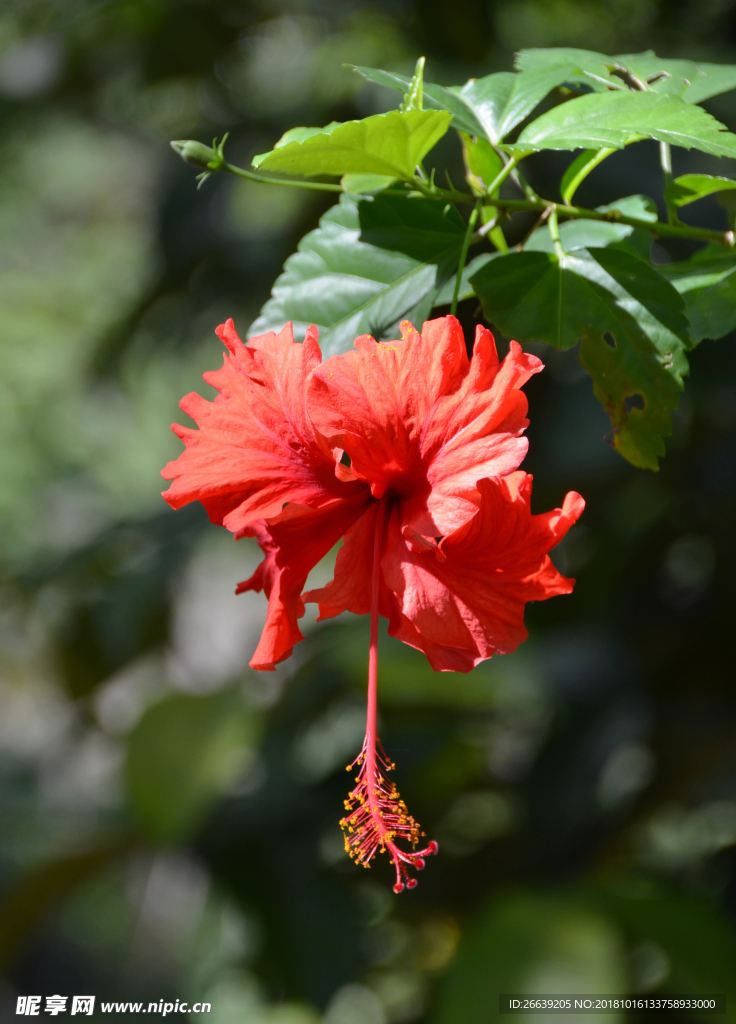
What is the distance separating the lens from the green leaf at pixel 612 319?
0.58 metres

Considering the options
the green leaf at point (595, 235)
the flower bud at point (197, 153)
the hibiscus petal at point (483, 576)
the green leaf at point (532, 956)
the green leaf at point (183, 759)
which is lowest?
the green leaf at point (183, 759)

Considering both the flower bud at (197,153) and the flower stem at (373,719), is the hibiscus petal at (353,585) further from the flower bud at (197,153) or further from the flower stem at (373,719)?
the flower bud at (197,153)

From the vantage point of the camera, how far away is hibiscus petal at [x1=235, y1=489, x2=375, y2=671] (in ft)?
1.85

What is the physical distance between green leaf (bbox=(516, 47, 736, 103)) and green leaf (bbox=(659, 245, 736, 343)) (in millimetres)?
125

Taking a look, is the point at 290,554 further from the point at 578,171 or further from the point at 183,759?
the point at 183,759

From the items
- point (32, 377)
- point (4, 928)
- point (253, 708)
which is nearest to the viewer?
point (4, 928)

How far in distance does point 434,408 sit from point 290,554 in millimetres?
148

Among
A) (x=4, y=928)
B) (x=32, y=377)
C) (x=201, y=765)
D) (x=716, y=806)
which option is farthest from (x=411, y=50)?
(x=32, y=377)

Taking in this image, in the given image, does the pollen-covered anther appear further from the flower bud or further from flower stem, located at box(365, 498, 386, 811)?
the flower bud

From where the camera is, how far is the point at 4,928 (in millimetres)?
1777

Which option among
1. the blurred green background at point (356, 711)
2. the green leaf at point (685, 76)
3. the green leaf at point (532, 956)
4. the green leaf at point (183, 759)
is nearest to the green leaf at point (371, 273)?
the green leaf at point (685, 76)

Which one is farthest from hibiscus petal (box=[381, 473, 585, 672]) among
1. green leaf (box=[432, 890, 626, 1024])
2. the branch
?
green leaf (box=[432, 890, 626, 1024])

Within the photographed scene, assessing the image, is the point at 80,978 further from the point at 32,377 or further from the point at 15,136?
the point at 32,377

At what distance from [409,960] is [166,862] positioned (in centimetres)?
66
